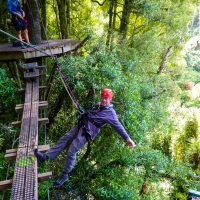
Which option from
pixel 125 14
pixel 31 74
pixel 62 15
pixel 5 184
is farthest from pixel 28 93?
pixel 125 14

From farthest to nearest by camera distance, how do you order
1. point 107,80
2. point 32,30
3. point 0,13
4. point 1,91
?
point 0,13, point 32,30, point 107,80, point 1,91

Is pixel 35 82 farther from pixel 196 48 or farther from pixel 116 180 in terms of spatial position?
pixel 196 48

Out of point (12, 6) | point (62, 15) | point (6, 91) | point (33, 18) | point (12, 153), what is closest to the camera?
point (12, 153)

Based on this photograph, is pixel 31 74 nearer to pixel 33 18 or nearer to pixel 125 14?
pixel 33 18

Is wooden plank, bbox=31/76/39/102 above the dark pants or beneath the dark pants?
above

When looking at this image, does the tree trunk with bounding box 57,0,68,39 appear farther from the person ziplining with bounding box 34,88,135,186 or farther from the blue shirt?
the person ziplining with bounding box 34,88,135,186

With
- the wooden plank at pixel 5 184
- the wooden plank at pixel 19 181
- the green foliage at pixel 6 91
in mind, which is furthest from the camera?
the green foliage at pixel 6 91

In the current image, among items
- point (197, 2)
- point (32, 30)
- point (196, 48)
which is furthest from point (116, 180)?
point (196, 48)

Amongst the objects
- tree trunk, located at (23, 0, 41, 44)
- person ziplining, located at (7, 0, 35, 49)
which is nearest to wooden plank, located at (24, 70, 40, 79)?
person ziplining, located at (7, 0, 35, 49)

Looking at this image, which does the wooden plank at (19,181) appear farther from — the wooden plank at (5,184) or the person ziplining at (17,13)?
the person ziplining at (17,13)

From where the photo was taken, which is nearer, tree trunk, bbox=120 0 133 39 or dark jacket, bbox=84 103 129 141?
dark jacket, bbox=84 103 129 141

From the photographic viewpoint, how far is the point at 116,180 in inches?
204

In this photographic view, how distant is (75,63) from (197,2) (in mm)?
6845

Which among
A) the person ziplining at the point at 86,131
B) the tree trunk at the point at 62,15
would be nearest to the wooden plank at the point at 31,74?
the person ziplining at the point at 86,131
